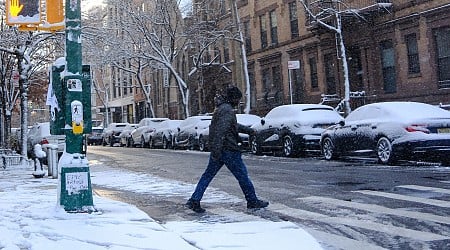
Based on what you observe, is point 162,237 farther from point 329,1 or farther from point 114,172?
point 329,1

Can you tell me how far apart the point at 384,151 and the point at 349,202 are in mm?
6072

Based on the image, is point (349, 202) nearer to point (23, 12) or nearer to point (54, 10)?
point (54, 10)

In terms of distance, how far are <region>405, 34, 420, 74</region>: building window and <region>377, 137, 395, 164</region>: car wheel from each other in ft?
34.8

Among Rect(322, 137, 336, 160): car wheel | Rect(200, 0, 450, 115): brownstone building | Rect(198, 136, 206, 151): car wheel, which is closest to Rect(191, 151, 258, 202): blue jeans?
Rect(322, 137, 336, 160): car wheel

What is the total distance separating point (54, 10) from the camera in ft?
27.0

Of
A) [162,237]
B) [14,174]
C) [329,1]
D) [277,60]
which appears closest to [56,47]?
[14,174]

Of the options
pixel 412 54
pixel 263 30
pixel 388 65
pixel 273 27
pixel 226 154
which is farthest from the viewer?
pixel 263 30

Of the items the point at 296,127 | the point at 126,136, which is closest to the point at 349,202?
the point at 296,127

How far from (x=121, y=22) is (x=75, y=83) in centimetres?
3038

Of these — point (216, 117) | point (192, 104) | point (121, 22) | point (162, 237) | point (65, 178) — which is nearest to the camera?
point (162, 237)

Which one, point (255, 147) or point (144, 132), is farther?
point (144, 132)

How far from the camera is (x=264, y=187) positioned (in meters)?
10.8

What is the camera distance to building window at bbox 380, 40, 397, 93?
25250 mm

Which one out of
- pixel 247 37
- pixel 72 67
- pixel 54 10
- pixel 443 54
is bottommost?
pixel 72 67
